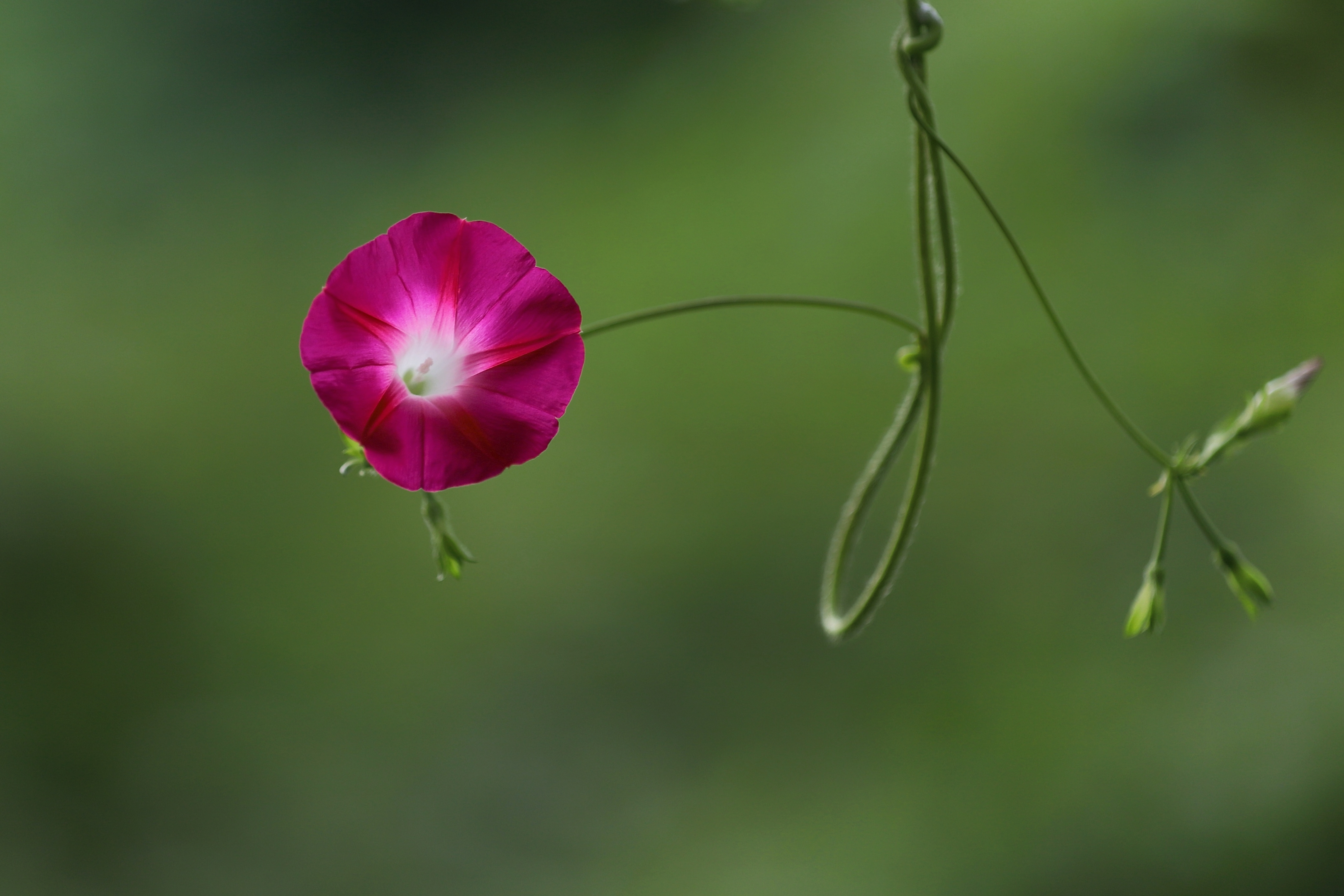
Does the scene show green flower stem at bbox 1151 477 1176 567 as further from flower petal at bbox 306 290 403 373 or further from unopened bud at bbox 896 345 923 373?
flower petal at bbox 306 290 403 373

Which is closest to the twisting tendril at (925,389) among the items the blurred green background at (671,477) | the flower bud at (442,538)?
the flower bud at (442,538)

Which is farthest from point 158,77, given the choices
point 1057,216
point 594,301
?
point 1057,216

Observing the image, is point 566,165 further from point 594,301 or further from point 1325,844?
point 1325,844

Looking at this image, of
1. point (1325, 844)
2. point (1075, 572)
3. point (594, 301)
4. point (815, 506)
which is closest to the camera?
point (1325, 844)

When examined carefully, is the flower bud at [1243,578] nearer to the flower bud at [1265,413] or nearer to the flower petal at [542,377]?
the flower bud at [1265,413]

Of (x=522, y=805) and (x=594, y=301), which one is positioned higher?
(x=594, y=301)

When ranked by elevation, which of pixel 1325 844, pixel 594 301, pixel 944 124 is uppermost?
pixel 594 301

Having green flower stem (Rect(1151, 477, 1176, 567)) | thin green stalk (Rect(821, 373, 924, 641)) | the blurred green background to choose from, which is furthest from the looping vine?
the blurred green background
